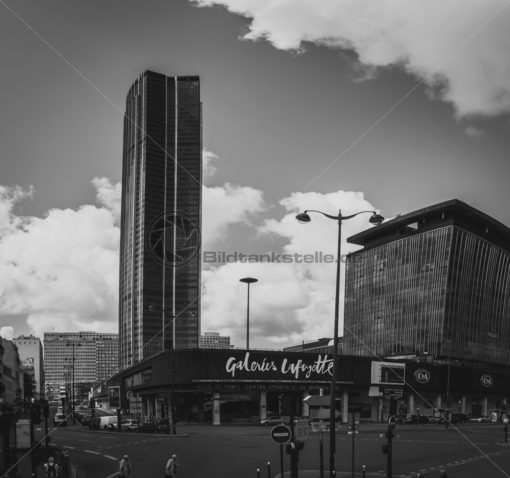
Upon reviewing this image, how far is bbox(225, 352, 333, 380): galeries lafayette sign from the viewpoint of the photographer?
78188mm

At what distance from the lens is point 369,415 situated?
293 ft

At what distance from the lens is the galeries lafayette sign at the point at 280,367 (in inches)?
3078

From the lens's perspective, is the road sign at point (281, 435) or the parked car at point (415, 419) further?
the parked car at point (415, 419)

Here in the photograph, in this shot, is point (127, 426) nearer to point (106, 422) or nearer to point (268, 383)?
point (106, 422)

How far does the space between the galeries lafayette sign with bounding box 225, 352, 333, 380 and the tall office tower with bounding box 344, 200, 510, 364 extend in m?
63.9

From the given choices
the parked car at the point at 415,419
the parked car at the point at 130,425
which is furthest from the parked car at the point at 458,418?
the parked car at the point at 130,425

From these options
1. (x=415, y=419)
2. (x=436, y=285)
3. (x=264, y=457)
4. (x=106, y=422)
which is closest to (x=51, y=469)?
(x=264, y=457)

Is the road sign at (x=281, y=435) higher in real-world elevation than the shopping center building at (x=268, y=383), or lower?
higher

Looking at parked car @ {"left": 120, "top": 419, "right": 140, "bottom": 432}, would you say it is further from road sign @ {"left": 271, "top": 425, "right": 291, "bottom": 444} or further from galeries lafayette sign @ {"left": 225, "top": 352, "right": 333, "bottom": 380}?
road sign @ {"left": 271, "top": 425, "right": 291, "bottom": 444}

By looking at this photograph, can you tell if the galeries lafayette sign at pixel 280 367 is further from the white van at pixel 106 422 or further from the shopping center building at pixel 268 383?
the white van at pixel 106 422

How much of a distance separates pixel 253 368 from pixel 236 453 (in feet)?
138

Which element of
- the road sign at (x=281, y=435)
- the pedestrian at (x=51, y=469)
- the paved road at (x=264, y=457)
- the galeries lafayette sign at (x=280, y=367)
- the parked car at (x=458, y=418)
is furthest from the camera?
the parked car at (x=458, y=418)

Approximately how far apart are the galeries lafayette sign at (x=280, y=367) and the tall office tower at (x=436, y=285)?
63946 millimetres

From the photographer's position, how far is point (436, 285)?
147625 millimetres
